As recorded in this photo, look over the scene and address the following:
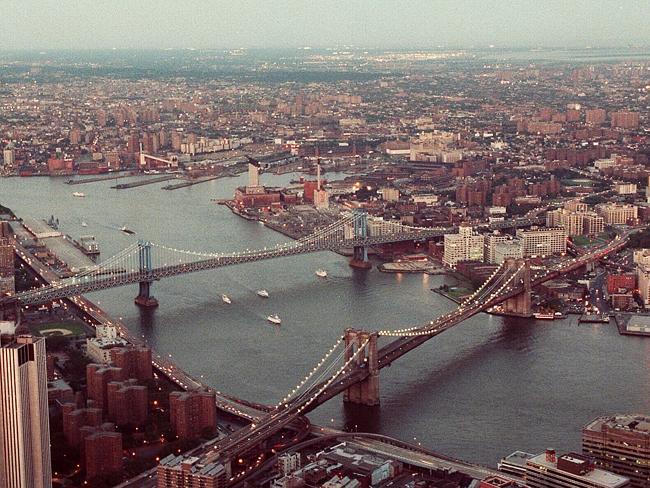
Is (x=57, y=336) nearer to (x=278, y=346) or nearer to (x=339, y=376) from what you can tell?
(x=278, y=346)

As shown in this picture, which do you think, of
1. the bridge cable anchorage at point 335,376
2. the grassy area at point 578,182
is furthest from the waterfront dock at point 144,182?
the bridge cable anchorage at point 335,376

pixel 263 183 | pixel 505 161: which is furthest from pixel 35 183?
pixel 505 161

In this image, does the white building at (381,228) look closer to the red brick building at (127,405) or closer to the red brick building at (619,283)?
the red brick building at (619,283)

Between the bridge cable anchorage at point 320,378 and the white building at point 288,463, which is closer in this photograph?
the white building at point 288,463

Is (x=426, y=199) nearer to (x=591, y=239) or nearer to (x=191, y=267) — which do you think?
(x=591, y=239)

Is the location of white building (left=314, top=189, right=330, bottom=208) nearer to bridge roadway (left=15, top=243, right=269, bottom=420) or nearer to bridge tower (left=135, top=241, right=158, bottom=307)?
bridge roadway (left=15, top=243, right=269, bottom=420)

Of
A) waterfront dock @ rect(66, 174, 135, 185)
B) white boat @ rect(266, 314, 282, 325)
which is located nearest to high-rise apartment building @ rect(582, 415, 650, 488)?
white boat @ rect(266, 314, 282, 325)
